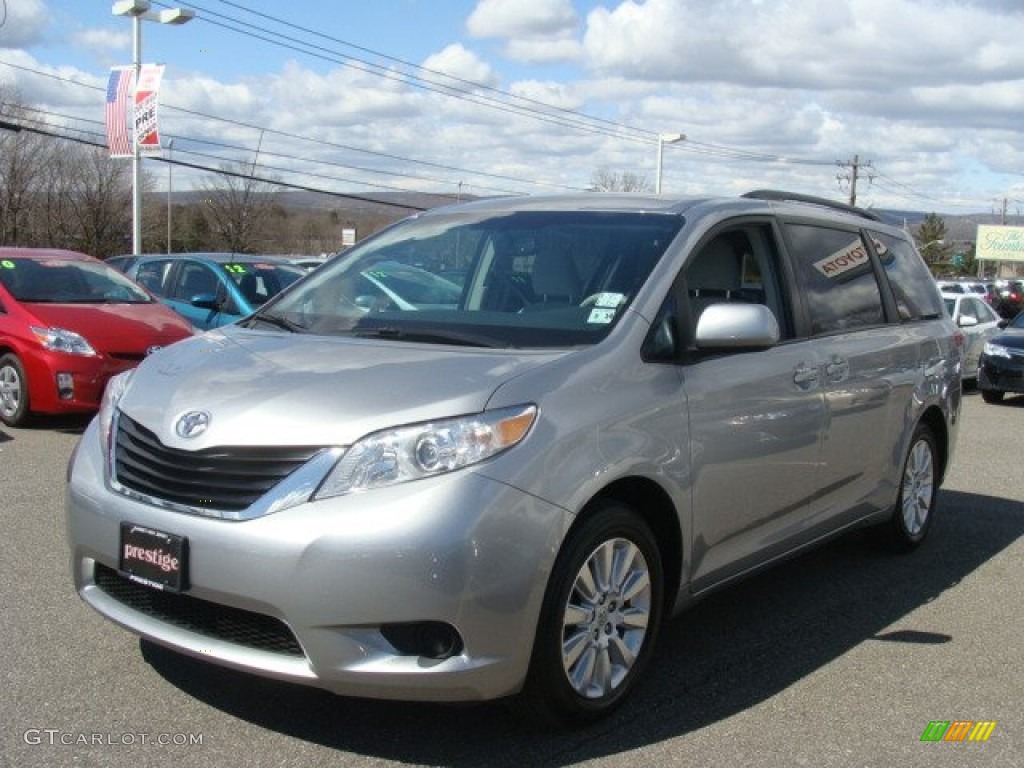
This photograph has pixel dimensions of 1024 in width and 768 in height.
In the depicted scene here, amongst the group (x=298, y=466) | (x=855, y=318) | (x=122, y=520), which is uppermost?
(x=855, y=318)

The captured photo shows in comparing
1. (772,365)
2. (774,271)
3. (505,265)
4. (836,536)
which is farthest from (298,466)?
(836,536)

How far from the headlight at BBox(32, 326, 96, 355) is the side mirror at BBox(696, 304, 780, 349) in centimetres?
669

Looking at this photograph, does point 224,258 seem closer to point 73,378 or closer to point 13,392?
point 13,392

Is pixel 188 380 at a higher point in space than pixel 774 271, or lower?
lower

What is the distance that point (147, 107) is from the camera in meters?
21.3

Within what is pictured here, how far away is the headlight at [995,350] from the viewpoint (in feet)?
49.6

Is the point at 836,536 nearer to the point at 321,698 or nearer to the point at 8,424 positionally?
the point at 321,698

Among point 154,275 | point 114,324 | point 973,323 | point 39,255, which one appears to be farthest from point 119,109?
point 973,323

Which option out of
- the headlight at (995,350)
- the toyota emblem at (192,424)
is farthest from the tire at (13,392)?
the headlight at (995,350)

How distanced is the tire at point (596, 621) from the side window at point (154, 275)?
10.2 metres

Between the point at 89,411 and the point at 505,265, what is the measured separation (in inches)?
246

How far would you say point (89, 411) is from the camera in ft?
31.0

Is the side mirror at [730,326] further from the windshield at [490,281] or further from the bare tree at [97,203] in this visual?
the bare tree at [97,203]

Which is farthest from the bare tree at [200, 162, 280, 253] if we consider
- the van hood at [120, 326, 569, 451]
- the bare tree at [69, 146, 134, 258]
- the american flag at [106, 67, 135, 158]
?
the van hood at [120, 326, 569, 451]
